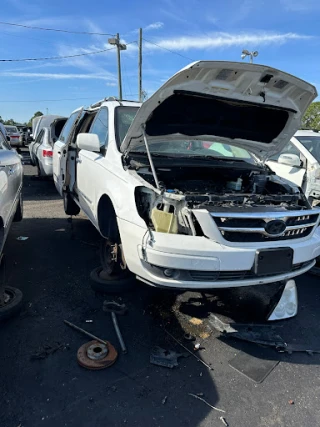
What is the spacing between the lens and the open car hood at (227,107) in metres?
2.97

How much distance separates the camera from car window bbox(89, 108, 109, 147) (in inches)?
153

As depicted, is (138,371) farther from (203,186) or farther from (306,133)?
(306,133)

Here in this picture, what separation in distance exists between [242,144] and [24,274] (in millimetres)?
3138

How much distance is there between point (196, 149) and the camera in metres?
4.14

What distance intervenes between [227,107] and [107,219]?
1.78 m

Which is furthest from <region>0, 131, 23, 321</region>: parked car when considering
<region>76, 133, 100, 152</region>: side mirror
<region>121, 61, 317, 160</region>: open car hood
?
<region>121, 61, 317, 160</region>: open car hood

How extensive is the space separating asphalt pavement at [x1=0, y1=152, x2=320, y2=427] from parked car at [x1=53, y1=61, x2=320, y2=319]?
0.47 metres

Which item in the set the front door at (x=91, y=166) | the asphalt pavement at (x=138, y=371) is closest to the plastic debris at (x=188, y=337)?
the asphalt pavement at (x=138, y=371)

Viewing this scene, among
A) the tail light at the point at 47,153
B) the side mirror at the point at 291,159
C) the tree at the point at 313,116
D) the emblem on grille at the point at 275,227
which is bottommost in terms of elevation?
the tree at the point at 313,116

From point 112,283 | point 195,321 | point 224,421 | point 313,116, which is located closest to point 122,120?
→ point 112,283

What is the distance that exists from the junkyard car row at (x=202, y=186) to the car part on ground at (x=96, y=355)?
65 cm

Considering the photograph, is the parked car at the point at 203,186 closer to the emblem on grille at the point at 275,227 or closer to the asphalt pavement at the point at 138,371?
the emblem on grille at the point at 275,227

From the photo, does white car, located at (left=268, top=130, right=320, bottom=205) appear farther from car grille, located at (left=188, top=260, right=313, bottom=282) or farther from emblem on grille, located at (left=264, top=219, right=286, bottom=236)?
car grille, located at (left=188, top=260, right=313, bottom=282)

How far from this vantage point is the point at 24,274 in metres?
4.03
